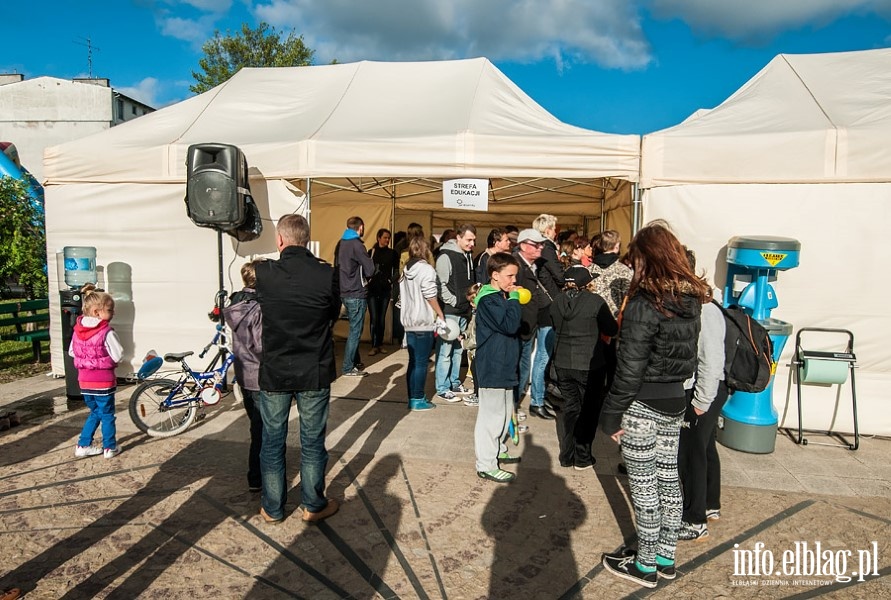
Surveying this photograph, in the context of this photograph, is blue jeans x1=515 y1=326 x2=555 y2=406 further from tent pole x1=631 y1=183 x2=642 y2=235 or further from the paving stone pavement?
tent pole x1=631 y1=183 x2=642 y2=235

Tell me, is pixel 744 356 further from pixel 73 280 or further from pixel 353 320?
pixel 73 280

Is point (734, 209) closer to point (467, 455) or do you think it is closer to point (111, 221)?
point (467, 455)

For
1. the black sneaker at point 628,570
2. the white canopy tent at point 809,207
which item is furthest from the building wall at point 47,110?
the black sneaker at point 628,570

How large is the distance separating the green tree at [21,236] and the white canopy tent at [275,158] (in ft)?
7.12

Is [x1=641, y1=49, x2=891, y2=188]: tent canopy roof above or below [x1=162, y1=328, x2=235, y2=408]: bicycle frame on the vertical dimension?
above

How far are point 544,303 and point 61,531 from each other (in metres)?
3.95

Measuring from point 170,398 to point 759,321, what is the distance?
16.7ft

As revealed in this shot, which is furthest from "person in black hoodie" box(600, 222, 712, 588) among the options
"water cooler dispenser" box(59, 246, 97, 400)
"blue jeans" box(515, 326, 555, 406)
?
"water cooler dispenser" box(59, 246, 97, 400)

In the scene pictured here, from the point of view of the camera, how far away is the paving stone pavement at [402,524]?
2969 mm

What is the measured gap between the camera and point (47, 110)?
1329 inches

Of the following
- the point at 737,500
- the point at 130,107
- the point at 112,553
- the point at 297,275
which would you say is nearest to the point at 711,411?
the point at 737,500

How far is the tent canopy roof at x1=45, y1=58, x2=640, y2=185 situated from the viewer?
5797mm

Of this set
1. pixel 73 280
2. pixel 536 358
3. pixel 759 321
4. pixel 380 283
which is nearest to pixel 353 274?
pixel 380 283

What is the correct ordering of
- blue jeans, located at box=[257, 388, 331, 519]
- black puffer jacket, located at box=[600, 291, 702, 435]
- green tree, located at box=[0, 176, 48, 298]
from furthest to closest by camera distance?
1. green tree, located at box=[0, 176, 48, 298]
2. blue jeans, located at box=[257, 388, 331, 519]
3. black puffer jacket, located at box=[600, 291, 702, 435]
